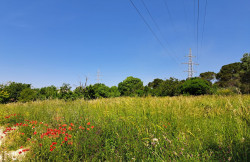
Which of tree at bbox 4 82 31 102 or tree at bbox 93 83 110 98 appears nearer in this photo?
tree at bbox 4 82 31 102

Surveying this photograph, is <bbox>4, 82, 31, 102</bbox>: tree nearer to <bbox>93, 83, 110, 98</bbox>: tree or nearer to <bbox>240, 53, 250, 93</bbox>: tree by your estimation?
<bbox>93, 83, 110, 98</bbox>: tree

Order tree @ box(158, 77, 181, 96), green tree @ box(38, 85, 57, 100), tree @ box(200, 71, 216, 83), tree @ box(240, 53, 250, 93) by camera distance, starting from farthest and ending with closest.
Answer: tree @ box(200, 71, 216, 83) → tree @ box(240, 53, 250, 93) → tree @ box(158, 77, 181, 96) → green tree @ box(38, 85, 57, 100)

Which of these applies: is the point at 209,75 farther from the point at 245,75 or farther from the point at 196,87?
the point at 196,87

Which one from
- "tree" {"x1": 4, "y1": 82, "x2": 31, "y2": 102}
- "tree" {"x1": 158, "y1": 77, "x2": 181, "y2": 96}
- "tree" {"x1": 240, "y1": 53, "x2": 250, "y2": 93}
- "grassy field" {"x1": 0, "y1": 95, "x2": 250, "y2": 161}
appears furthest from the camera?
"tree" {"x1": 240, "y1": 53, "x2": 250, "y2": 93}

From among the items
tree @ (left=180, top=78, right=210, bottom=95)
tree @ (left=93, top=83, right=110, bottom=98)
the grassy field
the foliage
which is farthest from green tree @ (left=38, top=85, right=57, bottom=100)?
tree @ (left=180, top=78, right=210, bottom=95)

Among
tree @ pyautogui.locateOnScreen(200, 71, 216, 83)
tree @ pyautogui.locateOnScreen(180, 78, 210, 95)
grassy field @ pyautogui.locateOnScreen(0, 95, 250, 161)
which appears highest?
tree @ pyautogui.locateOnScreen(200, 71, 216, 83)

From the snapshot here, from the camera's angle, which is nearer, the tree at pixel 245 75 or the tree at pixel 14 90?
the tree at pixel 14 90

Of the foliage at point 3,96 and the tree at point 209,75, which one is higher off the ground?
the tree at point 209,75

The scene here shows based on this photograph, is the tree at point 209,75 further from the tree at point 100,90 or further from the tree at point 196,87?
the tree at point 100,90

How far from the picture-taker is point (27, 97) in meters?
14.5

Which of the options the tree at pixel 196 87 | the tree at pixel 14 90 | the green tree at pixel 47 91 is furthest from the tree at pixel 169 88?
the tree at pixel 14 90

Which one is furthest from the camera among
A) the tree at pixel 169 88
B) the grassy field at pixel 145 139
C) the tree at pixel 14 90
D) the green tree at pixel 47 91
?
the tree at pixel 169 88

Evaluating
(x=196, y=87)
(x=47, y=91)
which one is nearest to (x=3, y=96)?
(x=47, y=91)

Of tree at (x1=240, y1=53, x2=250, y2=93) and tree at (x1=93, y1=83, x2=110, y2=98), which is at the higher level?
tree at (x1=240, y1=53, x2=250, y2=93)
